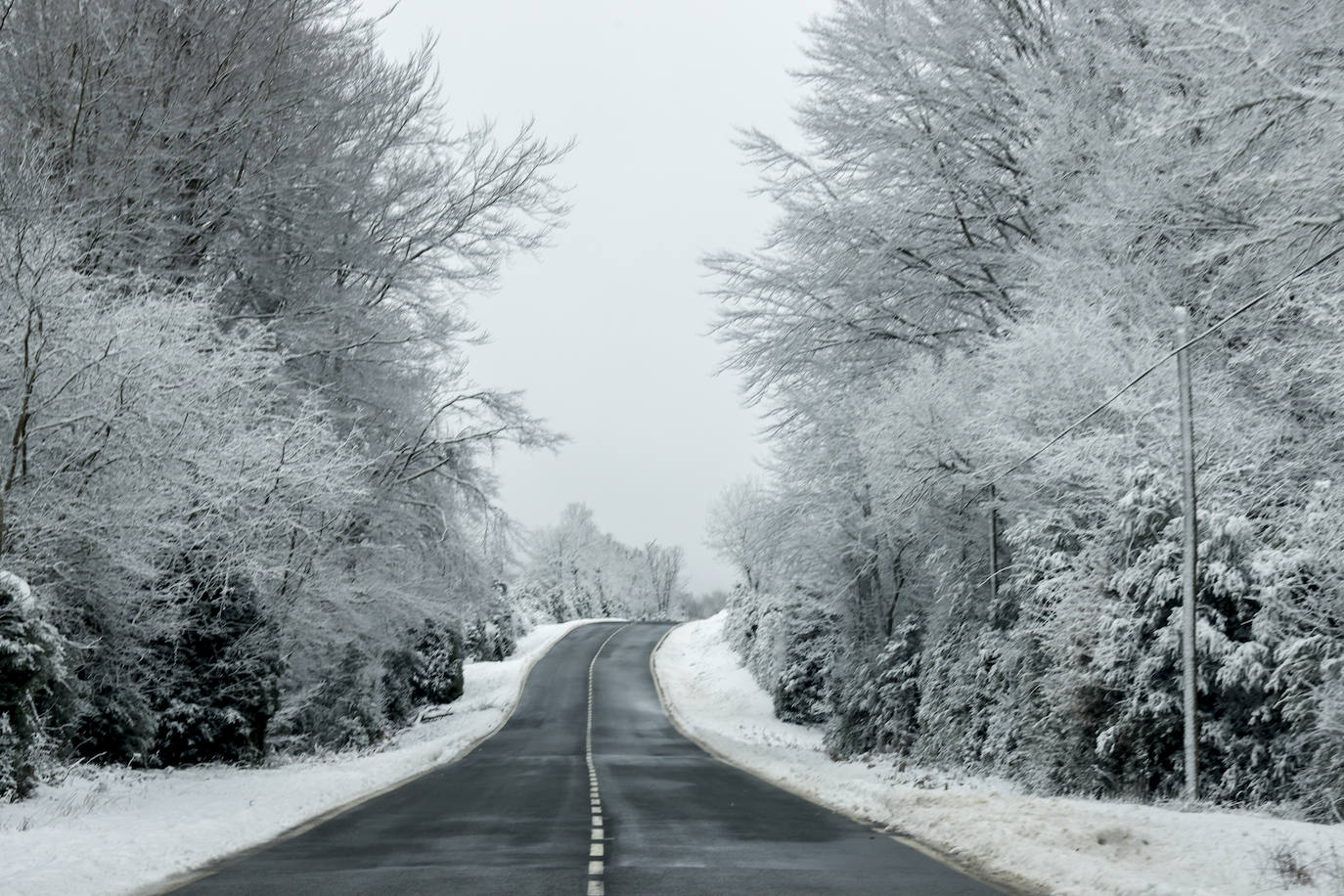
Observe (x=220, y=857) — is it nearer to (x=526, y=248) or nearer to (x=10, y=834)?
(x=10, y=834)

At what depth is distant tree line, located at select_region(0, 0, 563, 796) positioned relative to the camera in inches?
616

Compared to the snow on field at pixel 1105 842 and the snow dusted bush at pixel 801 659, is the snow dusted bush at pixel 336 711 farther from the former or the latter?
the snow dusted bush at pixel 801 659

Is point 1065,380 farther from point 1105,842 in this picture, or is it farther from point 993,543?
point 1105,842

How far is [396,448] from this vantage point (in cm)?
2834

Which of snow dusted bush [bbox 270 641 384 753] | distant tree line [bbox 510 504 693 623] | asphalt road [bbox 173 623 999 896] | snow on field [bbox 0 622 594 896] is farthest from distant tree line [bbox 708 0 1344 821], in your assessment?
distant tree line [bbox 510 504 693 623]

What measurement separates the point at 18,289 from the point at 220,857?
801 centimetres

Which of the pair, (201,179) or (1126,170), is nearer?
(1126,170)

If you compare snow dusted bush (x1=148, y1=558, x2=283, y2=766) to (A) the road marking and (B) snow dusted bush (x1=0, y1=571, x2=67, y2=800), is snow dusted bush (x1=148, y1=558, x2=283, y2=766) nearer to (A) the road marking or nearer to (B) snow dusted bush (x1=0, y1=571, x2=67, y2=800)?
(A) the road marking

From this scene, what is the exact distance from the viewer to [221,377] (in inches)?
709

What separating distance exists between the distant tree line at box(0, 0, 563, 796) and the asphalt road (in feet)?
14.3

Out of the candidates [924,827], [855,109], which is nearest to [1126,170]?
[855,109]

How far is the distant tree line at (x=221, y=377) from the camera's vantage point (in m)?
15.6

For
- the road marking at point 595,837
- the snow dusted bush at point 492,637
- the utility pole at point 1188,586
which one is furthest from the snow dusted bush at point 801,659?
the utility pole at point 1188,586

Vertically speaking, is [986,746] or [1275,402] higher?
[1275,402]
